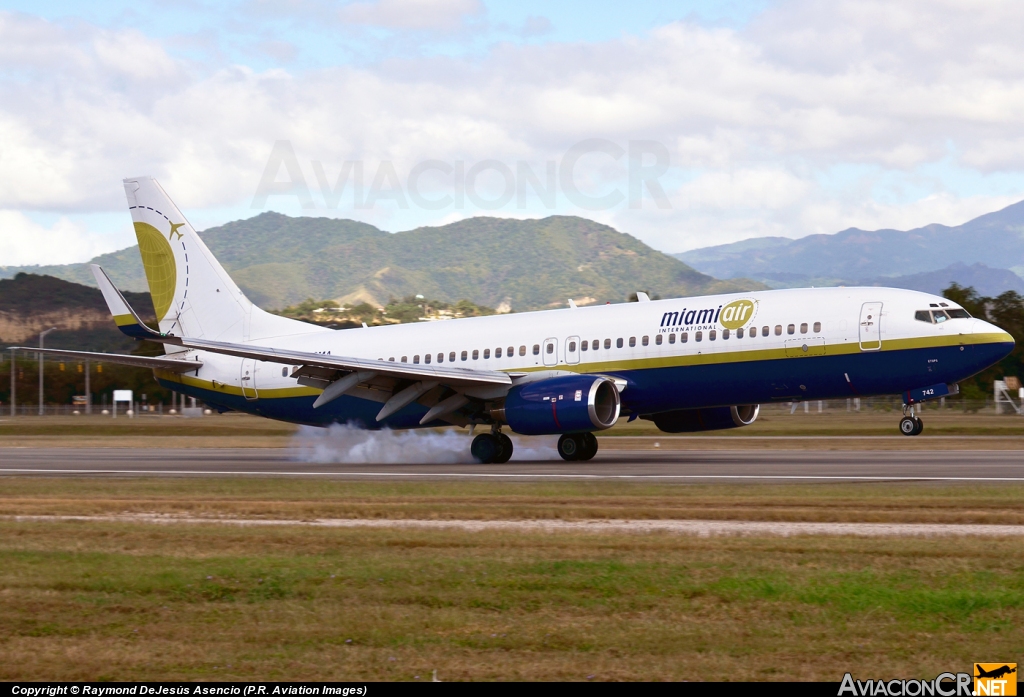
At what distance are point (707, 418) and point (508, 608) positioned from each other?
81.4ft

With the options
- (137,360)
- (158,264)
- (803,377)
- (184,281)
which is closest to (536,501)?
(803,377)

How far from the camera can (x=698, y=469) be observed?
27.3m

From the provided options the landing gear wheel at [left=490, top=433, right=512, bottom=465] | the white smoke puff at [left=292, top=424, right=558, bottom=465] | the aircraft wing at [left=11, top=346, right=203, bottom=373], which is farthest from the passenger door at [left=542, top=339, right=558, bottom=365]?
the aircraft wing at [left=11, top=346, right=203, bottom=373]

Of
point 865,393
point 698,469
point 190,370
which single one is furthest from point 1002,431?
point 190,370

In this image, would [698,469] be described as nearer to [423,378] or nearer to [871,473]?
[871,473]

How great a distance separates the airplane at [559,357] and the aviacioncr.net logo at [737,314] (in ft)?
0.14

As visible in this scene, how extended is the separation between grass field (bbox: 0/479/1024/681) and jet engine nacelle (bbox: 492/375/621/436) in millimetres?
13164

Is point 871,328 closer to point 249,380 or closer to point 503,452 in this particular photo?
point 503,452

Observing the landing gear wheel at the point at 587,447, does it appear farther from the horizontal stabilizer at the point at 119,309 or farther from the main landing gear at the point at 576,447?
the horizontal stabilizer at the point at 119,309

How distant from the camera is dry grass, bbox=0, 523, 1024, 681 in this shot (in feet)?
26.7

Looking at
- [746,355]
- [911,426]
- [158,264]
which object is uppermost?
[158,264]

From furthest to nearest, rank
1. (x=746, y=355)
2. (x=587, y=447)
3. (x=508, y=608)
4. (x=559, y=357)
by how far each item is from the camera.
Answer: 1. (x=559, y=357)
2. (x=587, y=447)
3. (x=746, y=355)
4. (x=508, y=608)

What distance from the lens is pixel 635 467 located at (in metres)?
28.8

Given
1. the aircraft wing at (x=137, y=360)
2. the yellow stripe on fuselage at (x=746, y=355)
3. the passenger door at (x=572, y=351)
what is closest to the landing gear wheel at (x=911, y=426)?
the yellow stripe on fuselage at (x=746, y=355)
